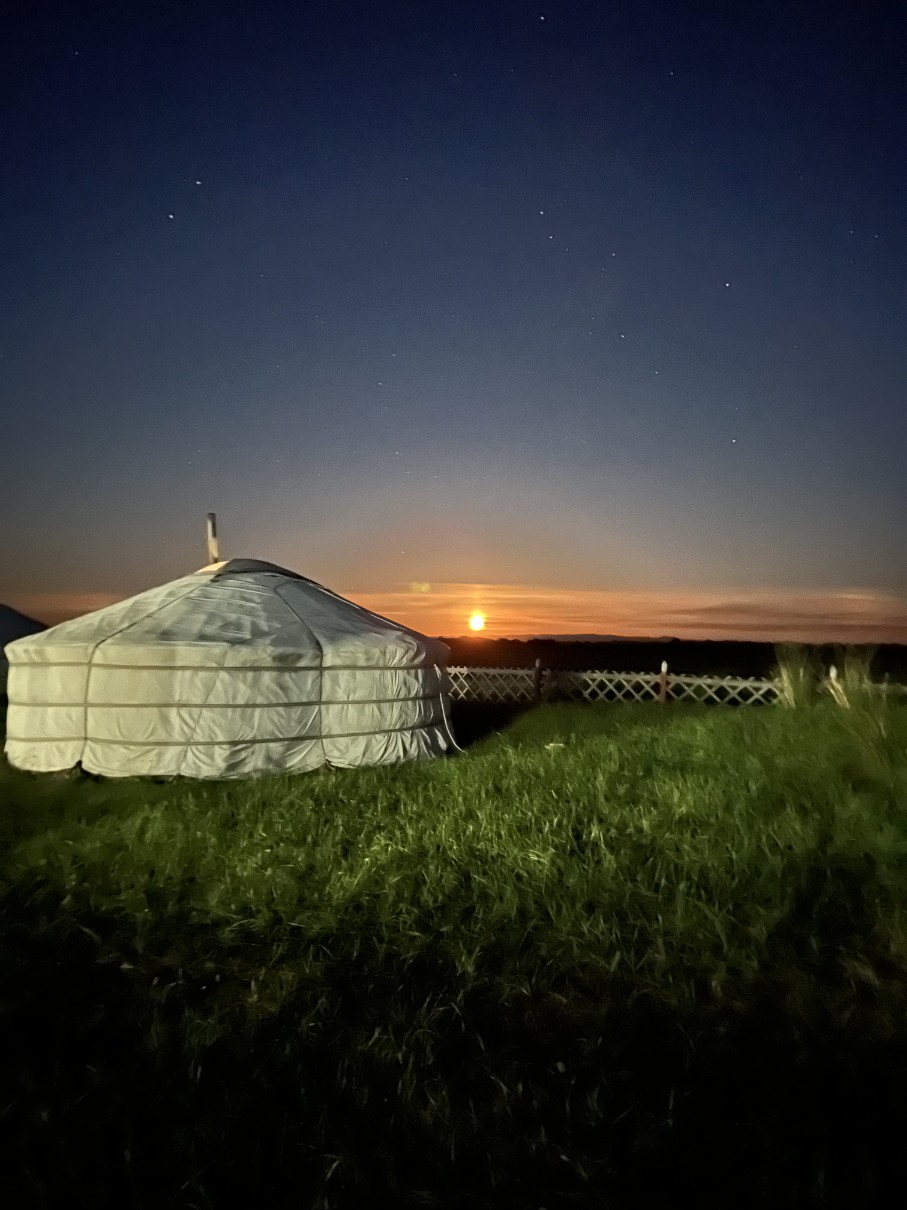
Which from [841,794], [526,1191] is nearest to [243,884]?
[526,1191]

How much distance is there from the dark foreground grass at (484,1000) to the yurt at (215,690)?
7.64ft

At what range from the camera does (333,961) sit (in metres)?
3.45

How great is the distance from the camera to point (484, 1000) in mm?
3102

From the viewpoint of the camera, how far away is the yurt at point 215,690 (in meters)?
7.83

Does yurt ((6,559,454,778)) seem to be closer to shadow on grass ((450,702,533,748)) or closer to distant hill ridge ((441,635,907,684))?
shadow on grass ((450,702,533,748))

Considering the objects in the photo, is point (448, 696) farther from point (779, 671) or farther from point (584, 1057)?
point (584, 1057)

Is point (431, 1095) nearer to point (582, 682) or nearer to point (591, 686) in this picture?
point (591, 686)

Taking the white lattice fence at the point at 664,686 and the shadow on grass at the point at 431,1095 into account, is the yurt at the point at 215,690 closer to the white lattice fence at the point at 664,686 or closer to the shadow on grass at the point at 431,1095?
the shadow on grass at the point at 431,1095

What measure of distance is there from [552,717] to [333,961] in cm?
871

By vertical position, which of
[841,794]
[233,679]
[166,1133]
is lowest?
[166,1133]

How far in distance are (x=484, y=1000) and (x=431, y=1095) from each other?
0.65m

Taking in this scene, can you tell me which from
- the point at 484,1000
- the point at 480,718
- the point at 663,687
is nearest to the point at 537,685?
the point at 480,718

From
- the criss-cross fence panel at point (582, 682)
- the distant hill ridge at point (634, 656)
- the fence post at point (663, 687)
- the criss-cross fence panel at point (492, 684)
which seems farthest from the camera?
the distant hill ridge at point (634, 656)

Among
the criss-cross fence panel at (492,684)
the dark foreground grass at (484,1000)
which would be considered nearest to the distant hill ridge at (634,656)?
the criss-cross fence panel at (492,684)
